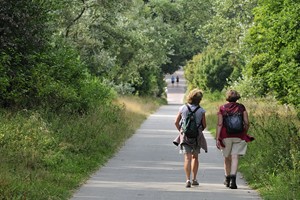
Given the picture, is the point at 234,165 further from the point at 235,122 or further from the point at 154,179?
the point at 154,179

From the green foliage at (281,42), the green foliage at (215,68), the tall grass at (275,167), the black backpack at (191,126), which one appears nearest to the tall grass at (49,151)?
the black backpack at (191,126)

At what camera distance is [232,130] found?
46.3ft

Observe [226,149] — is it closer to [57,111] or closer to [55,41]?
[57,111]

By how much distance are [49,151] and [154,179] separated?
7.67 feet

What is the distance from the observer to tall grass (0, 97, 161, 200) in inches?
475

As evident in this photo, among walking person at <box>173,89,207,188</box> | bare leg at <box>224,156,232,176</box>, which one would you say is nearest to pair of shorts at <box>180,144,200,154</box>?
walking person at <box>173,89,207,188</box>

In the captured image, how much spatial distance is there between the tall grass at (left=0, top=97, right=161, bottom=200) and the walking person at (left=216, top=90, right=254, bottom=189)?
255cm

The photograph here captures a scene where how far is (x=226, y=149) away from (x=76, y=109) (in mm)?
10213

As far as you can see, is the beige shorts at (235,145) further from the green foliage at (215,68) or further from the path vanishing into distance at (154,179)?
Answer: the green foliage at (215,68)

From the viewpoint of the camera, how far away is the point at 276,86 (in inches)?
1184

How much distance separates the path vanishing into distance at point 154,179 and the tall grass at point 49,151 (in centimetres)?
32

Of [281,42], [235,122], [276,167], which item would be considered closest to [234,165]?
[235,122]

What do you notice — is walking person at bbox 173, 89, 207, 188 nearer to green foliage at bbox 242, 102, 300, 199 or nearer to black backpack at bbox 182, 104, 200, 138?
black backpack at bbox 182, 104, 200, 138

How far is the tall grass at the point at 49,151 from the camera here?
12.1m
